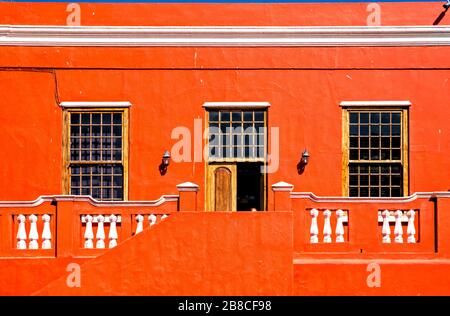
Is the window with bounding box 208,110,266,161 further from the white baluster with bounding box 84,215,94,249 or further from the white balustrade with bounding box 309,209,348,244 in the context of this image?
the white baluster with bounding box 84,215,94,249

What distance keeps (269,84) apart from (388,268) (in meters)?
4.50

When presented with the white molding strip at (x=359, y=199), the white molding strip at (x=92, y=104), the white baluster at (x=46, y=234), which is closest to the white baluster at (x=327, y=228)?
the white molding strip at (x=359, y=199)

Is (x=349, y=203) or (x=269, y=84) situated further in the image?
(x=269, y=84)

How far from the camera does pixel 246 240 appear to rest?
10.1 metres

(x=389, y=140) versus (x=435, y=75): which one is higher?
(x=435, y=75)

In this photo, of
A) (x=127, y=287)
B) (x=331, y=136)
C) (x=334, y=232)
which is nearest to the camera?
(x=127, y=287)

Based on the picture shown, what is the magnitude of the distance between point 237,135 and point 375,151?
8.33 feet

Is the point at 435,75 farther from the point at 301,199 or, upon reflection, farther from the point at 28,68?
the point at 28,68

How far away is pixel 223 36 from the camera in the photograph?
13.4m

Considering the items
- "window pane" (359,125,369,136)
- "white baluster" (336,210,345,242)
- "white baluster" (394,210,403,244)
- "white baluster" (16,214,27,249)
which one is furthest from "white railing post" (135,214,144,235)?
"window pane" (359,125,369,136)

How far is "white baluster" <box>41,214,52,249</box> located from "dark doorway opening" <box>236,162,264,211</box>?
399 cm

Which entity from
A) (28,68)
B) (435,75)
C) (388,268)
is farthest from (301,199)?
(28,68)

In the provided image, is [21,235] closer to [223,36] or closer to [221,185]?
[221,185]

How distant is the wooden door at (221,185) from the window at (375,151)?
82.6 inches
